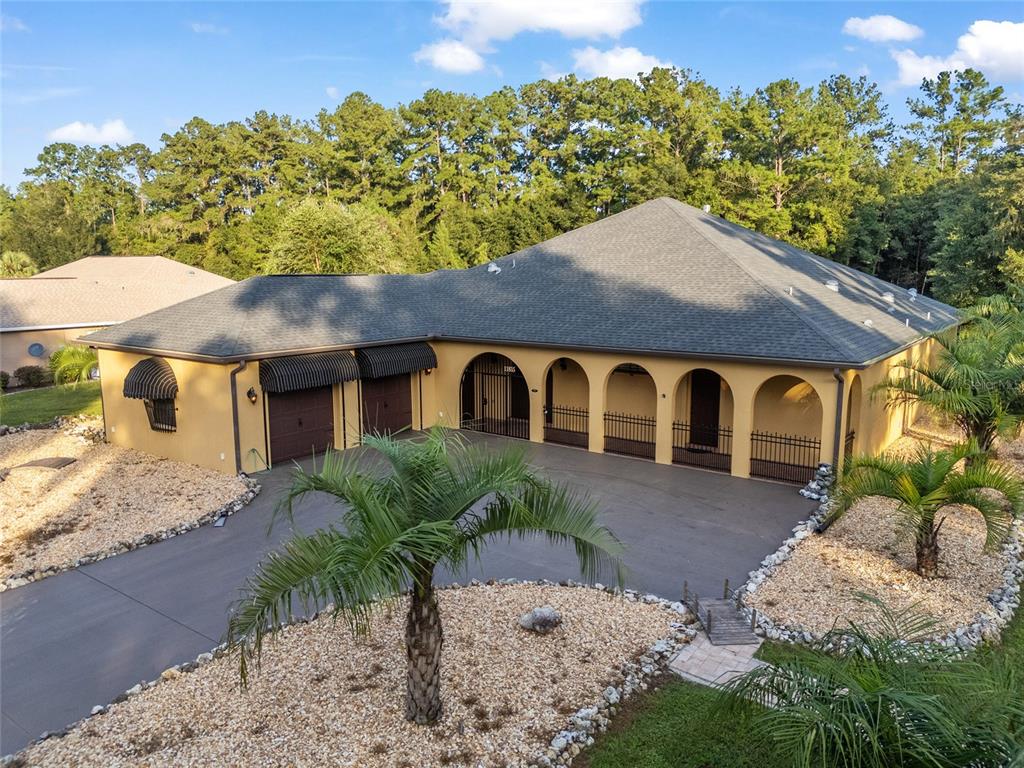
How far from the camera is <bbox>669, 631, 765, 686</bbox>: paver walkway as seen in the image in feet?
24.4

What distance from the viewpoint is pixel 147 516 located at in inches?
508

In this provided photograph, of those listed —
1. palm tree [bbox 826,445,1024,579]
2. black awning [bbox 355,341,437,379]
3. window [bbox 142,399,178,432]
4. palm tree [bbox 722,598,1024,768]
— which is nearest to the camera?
palm tree [bbox 722,598,1024,768]

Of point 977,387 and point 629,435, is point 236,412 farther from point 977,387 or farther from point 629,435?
point 977,387

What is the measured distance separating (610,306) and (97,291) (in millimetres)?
29266

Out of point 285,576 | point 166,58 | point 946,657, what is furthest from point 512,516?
point 166,58

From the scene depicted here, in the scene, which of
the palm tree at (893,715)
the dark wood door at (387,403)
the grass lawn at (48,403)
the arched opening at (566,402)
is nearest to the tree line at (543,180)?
the grass lawn at (48,403)

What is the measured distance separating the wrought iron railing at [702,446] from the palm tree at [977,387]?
3.95 meters

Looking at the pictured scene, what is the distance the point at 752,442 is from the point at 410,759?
12449mm

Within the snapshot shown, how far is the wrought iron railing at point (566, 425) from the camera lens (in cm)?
1906

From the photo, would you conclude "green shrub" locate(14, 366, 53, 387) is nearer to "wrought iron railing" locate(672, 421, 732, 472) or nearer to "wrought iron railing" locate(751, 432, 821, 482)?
"wrought iron railing" locate(672, 421, 732, 472)

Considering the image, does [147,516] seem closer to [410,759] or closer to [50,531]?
[50,531]

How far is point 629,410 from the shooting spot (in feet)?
61.9

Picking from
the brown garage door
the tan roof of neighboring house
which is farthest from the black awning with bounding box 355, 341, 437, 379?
the tan roof of neighboring house

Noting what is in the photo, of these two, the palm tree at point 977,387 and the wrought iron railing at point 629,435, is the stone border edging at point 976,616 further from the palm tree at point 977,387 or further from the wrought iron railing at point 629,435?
the wrought iron railing at point 629,435
